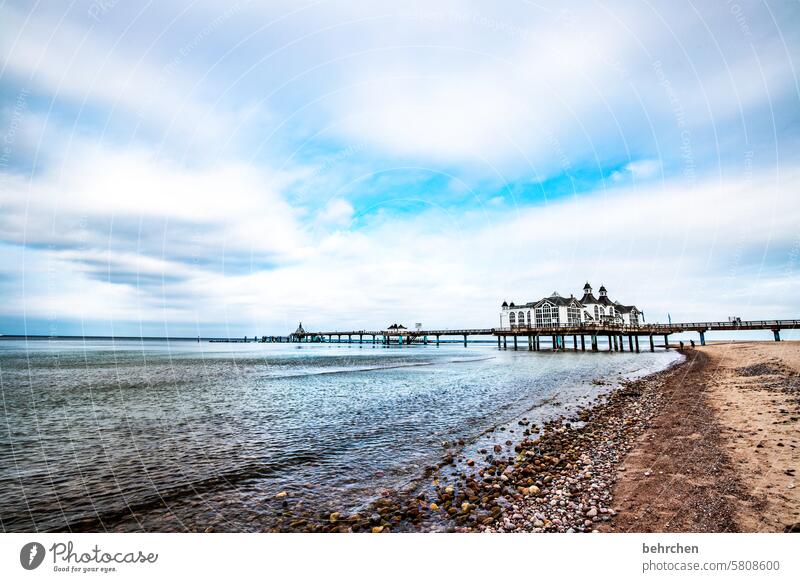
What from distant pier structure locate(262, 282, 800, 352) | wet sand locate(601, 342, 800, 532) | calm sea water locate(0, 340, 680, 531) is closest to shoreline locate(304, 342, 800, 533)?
wet sand locate(601, 342, 800, 532)

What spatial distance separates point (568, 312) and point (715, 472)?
8871cm

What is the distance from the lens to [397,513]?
6.68 meters

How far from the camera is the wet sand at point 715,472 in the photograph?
5.41m

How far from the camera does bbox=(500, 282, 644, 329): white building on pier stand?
88.8 metres

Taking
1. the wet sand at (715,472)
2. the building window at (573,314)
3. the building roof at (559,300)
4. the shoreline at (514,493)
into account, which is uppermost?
the building roof at (559,300)

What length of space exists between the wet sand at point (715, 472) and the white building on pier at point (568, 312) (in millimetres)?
74344

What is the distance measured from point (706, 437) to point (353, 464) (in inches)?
370

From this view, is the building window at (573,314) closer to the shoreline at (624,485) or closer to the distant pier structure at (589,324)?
the distant pier structure at (589,324)

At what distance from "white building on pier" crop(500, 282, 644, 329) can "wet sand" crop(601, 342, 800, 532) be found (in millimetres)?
74344

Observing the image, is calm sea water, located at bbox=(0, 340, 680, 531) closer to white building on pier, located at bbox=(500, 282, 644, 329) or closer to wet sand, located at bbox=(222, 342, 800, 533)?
wet sand, located at bbox=(222, 342, 800, 533)

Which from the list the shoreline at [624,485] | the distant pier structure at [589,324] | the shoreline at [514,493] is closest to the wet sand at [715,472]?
the shoreline at [624,485]

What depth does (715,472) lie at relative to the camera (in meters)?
6.97
